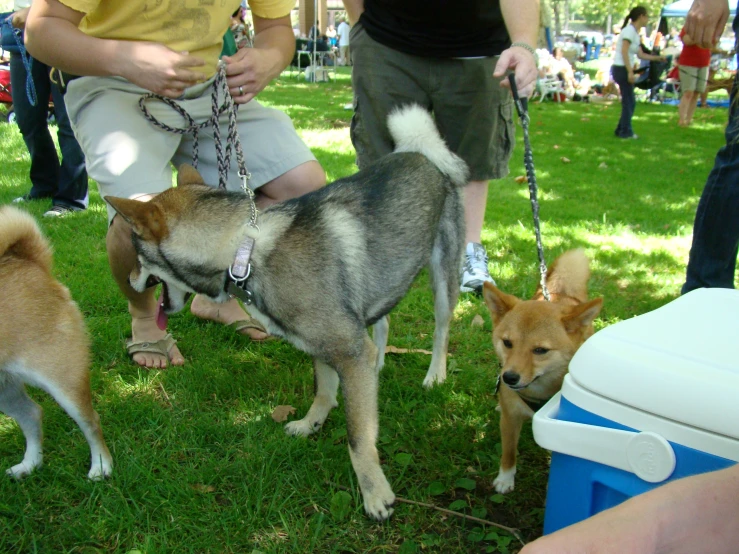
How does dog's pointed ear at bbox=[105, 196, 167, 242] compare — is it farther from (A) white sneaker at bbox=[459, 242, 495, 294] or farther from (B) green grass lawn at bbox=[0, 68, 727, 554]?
(A) white sneaker at bbox=[459, 242, 495, 294]

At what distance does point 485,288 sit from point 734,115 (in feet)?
5.30

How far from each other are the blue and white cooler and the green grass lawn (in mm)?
609

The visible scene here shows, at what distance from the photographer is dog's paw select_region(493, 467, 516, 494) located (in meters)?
2.36

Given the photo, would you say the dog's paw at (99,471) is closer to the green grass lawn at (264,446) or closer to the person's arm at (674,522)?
the green grass lawn at (264,446)

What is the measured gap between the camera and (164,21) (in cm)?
286

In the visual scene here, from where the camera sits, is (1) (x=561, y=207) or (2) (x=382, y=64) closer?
(2) (x=382, y=64)

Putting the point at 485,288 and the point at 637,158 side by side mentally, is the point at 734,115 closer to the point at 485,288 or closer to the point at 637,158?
the point at 485,288

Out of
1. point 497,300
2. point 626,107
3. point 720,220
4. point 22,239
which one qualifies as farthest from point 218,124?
point 626,107

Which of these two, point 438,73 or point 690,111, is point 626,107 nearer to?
point 690,111

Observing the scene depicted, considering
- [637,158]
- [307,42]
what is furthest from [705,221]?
[307,42]

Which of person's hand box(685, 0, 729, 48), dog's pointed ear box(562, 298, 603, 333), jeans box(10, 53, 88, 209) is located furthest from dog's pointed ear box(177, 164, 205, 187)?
jeans box(10, 53, 88, 209)

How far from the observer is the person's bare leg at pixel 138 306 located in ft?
9.61

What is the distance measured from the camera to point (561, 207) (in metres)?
6.27

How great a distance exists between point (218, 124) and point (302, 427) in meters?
1.56
